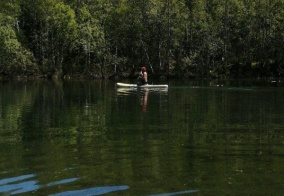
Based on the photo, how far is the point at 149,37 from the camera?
3196 inches

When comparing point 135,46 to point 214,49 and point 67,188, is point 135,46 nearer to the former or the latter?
point 214,49

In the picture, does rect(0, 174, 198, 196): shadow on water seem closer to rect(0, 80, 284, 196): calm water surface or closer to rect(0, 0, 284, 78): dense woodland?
rect(0, 80, 284, 196): calm water surface

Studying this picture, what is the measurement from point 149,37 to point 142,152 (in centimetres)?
6773

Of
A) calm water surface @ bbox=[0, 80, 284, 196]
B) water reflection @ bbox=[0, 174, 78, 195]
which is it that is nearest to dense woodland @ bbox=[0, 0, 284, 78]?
calm water surface @ bbox=[0, 80, 284, 196]

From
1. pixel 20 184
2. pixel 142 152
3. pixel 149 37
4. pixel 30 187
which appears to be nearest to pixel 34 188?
pixel 30 187

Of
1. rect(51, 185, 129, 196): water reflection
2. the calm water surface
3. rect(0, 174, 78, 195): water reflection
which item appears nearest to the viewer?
rect(51, 185, 129, 196): water reflection

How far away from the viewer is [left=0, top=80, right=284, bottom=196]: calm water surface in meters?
10.5

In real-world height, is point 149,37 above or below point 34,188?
above

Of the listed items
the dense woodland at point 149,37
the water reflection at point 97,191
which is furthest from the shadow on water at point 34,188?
the dense woodland at point 149,37

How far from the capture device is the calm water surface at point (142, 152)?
34.6 ft

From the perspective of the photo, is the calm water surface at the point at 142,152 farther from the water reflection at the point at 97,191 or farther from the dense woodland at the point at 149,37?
the dense woodland at the point at 149,37

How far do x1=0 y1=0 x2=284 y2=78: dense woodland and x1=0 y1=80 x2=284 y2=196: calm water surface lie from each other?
51327mm

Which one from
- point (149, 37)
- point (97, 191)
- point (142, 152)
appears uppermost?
point (149, 37)

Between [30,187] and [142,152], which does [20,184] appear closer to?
[30,187]
